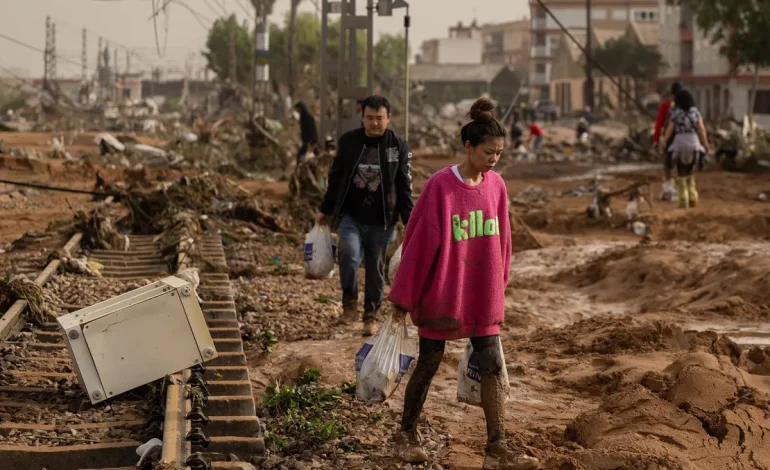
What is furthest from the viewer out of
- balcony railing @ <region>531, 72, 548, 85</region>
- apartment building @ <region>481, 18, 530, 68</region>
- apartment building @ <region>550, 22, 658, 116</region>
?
apartment building @ <region>481, 18, 530, 68</region>

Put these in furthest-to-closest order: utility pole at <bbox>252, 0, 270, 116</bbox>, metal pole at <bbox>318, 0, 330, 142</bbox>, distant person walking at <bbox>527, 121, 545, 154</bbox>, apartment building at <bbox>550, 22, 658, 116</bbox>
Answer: apartment building at <bbox>550, 22, 658, 116</bbox> < distant person walking at <bbox>527, 121, 545, 154</bbox> < utility pole at <bbox>252, 0, 270, 116</bbox> < metal pole at <bbox>318, 0, 330, 142</bbox>

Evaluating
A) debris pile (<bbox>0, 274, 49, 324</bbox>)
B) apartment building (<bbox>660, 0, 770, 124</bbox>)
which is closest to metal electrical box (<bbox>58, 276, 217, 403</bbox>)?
debris pile (<bbox>0, 274, 49, 324</bbox>)

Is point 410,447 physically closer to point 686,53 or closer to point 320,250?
point 320,250

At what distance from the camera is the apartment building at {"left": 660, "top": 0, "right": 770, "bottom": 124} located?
2245 inches

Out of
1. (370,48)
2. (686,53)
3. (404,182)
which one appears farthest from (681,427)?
(686,53)

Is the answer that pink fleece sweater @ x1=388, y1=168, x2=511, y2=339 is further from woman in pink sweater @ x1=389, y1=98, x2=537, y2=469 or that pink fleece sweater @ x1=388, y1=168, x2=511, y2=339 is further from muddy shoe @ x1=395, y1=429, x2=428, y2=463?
muddy shoe @ x1=395, y1=429, x2=428, y2=463

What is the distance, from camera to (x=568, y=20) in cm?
12575

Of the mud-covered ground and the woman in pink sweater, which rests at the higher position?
the woman in pink sweater

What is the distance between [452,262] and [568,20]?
124m

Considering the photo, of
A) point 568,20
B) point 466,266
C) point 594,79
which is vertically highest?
point 568,20

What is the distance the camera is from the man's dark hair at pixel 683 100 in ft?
A: 55.6

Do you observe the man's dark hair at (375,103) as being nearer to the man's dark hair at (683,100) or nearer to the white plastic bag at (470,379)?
the white plastic bag at (470,379)

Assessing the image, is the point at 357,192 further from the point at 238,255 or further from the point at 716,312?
the point at 238,255

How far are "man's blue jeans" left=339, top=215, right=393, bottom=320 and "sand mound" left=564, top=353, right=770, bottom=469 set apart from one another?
233 centimetres
